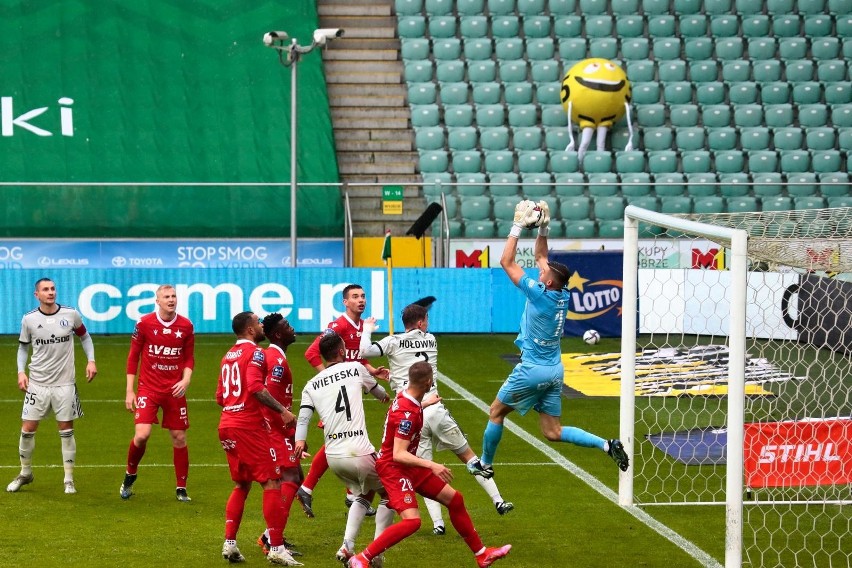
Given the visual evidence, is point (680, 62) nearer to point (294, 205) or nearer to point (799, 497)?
point (294, 205)

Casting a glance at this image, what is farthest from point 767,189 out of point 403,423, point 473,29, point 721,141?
point 403,423

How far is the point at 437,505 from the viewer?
407 inches

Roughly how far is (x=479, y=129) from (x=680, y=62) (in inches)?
224

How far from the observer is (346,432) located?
8930 mm

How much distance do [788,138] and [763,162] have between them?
4.10ft

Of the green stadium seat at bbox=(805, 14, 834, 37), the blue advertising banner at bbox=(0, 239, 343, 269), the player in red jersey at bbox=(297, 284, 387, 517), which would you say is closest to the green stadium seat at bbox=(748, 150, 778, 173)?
the green stadium seat at bbox=(805, 14, 834, 37)

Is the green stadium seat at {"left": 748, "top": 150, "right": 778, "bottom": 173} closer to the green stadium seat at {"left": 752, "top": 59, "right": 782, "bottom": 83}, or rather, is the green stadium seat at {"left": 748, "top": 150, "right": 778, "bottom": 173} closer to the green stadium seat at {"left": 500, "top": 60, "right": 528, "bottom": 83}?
the green stadium seat at {"left": 752, "top": 59, "right": 782, "bottom": 83}

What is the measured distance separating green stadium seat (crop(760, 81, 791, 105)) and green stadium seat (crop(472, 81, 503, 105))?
6.69 metres

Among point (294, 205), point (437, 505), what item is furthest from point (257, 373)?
point (294, 205)

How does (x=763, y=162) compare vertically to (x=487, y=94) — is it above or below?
below

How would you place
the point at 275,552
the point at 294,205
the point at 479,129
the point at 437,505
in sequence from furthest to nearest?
the point at 479,129 → the point at 294,205 → the point at 437,505 → the point at 275,552

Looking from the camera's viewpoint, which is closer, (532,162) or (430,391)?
(430,391)

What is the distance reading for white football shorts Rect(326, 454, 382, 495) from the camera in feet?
29.1

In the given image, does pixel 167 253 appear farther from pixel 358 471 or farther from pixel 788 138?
pixel 358 471
